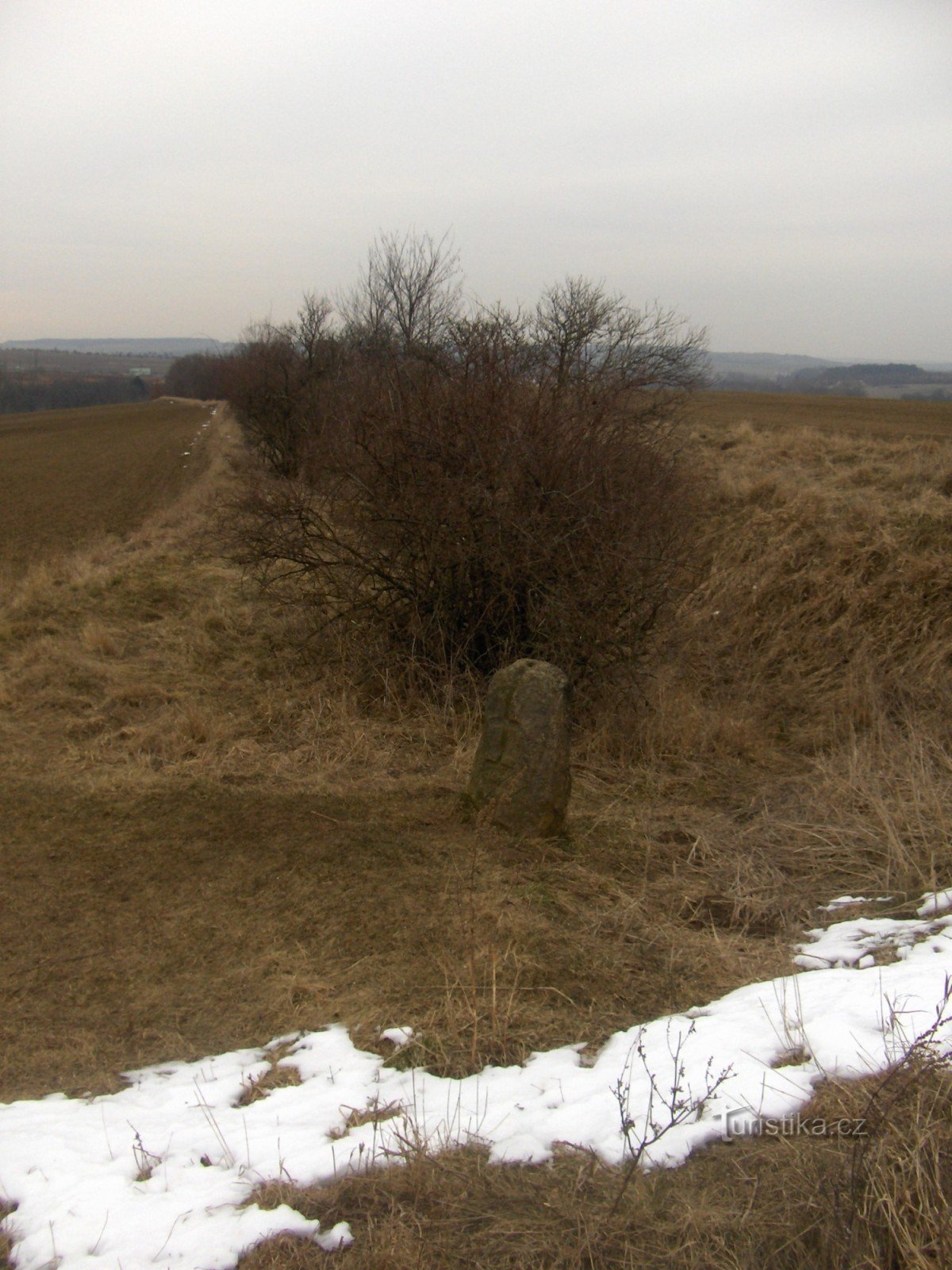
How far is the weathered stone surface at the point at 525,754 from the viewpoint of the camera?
5.08 meters

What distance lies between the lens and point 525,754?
511 cm

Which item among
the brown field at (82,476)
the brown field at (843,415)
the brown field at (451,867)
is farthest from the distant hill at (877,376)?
the brown field at (451,867)

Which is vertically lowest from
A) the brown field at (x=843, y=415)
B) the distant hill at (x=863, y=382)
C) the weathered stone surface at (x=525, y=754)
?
the weathered stone surface at (x=525, y=754)

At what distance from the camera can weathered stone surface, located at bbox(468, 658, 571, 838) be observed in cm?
508

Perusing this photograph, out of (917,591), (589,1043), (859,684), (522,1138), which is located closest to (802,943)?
(589,1043)

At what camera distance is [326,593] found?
8289 millimetres

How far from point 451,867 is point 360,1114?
6.32 ft

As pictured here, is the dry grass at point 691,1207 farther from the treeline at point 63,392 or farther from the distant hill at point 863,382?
the treeline at point 63,392

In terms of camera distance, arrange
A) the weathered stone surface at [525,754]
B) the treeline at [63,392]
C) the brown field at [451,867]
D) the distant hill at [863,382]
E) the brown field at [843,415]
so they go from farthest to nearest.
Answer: the treeline at [63,392]
the distant hill at [863,382]
the brown field at [843,415]
the weathered stone surface at [525,754]
the brown field at [451,867]

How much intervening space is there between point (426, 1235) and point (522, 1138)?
0.44 m

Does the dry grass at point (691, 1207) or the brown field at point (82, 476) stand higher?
the brown field at point (82, 476)

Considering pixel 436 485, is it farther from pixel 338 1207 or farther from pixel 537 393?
pixel 338 1207

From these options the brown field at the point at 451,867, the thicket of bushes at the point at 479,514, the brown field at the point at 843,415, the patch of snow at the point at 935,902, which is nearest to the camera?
the brown field at the point at 451,867

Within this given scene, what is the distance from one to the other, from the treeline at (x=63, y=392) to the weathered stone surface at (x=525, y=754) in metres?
82.8
